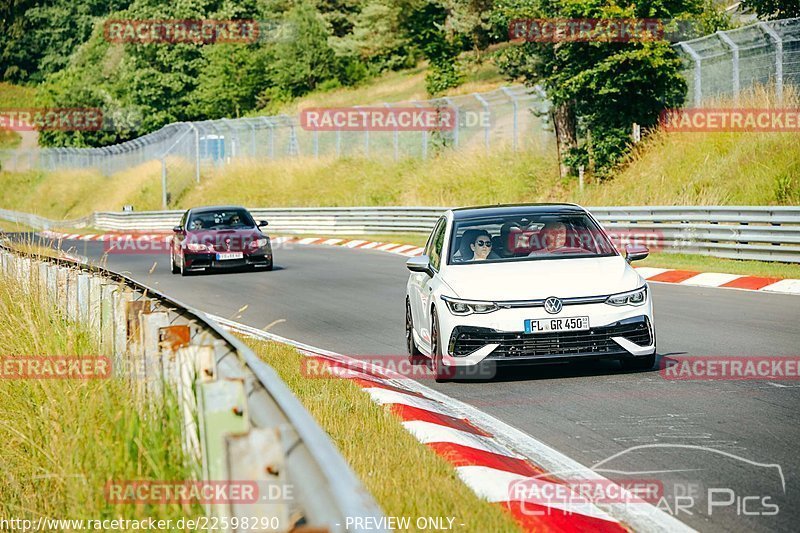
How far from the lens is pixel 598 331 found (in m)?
10.3

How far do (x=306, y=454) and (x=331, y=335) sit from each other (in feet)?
37.8

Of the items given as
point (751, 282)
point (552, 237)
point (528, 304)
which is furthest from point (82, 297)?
point (751, 282)

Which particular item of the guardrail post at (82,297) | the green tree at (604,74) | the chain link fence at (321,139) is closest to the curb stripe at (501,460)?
the guardrail post at (82,297)

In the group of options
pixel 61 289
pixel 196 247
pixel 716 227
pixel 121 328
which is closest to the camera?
pixel 121 328

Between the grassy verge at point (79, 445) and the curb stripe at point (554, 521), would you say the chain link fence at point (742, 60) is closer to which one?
the grassy verge at point (79, 445)

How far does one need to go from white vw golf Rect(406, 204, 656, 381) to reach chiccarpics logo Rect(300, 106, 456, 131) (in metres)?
32.7

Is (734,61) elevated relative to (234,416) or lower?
elevated

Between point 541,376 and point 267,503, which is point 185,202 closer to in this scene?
point 541,376

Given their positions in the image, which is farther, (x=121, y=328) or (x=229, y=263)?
(x=229, y=263)

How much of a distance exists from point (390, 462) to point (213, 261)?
775 inches

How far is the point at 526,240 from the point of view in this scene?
11453 mm

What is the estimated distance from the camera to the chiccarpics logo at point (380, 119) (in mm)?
44750

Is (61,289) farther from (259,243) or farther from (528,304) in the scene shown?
(259,243)

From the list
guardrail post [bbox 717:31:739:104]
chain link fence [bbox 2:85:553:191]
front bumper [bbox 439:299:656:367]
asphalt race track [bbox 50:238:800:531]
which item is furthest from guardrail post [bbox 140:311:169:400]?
chain link fence [bbox 2:85:553:191]
